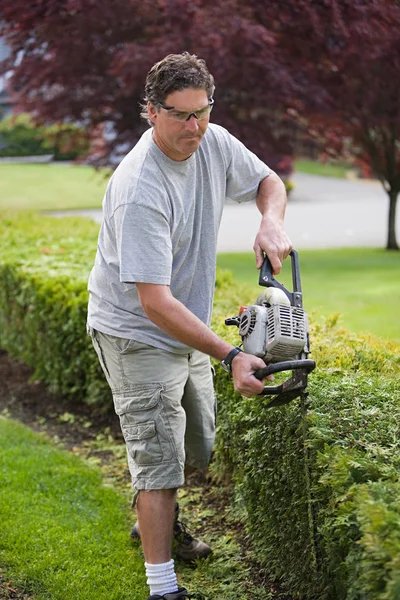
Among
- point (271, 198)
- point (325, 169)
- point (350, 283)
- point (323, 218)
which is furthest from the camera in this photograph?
point (325, 169)

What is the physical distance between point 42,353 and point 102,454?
1.28m

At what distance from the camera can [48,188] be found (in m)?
26.4

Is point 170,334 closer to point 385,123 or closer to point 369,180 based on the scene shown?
point 385,123

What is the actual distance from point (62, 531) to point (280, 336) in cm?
170

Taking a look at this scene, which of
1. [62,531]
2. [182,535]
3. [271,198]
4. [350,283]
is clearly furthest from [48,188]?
[271,198]

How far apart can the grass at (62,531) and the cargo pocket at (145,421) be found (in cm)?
66

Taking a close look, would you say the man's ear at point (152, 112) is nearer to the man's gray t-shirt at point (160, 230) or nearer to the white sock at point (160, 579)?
the man's gray t-shirt at point (160, 230)

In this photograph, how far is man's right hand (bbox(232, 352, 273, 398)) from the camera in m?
2.74

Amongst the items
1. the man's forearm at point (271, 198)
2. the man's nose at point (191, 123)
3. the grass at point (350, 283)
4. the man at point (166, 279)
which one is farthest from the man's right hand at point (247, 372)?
the grass at point (350, 283)

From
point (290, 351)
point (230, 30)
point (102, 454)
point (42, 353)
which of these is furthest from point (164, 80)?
point (230, 30)

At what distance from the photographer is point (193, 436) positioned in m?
3.41

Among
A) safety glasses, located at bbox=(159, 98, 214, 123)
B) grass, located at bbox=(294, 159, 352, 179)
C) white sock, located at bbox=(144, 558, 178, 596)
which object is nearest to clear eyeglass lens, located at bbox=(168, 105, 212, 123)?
safety glasses, located at bbox=(159, 98, 214, 123)

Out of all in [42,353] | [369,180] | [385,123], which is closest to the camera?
[42,353]

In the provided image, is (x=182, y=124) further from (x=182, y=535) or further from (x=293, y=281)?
(x=182, y=535)
